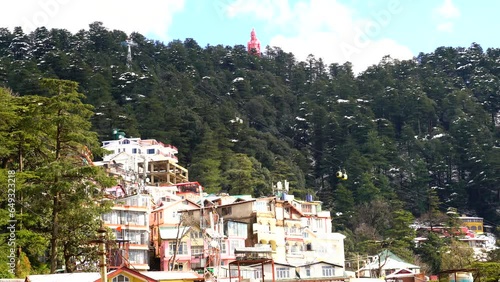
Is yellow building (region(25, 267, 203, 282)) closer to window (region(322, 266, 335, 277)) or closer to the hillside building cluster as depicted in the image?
the hillside building cluster

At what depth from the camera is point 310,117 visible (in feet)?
438

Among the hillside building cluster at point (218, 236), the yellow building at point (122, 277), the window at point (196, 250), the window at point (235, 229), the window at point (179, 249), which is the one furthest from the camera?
the window at point (235, 229)

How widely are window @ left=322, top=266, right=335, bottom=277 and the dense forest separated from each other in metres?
26.0

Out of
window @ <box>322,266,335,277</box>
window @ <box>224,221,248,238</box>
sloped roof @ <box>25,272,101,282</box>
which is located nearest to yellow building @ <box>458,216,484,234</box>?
window @ <box>322,266,335,277</box>

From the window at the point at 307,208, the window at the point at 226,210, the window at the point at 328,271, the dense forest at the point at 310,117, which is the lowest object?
the window at the point at 328,271

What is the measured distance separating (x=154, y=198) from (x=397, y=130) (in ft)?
270

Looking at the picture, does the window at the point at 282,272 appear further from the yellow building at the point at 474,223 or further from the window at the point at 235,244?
the yellow building at the point at 474,223

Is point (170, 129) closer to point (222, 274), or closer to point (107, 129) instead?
point (107, 129)

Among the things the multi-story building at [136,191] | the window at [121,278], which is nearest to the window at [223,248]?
the multi-story building at [136,191]

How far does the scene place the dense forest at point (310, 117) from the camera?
98438mm

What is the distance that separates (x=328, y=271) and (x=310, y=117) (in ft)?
261

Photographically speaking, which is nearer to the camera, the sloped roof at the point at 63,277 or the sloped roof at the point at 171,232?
the sloped roof at the point at 63,277

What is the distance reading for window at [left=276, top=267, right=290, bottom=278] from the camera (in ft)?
172

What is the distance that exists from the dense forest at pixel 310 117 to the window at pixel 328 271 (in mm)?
25957
